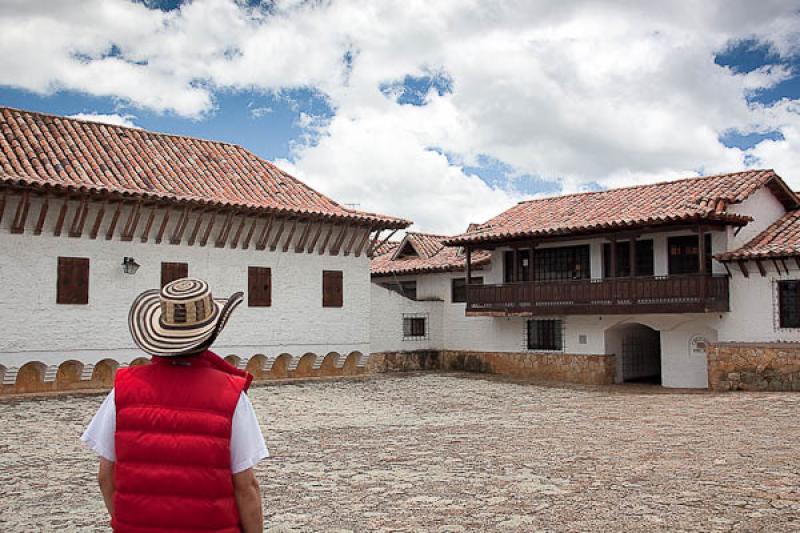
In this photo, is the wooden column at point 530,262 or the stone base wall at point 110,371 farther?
the wooden column at point 530,262

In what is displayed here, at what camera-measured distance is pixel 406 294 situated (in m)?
27.8

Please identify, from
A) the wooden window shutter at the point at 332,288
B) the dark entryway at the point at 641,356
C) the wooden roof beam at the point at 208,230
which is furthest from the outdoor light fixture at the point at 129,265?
the dark entryway at the point at 641,356

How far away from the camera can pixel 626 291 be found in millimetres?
19812

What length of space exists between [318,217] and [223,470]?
1805 centimetres

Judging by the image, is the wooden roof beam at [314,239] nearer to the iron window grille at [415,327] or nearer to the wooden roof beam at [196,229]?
the wooden roof beam at [196,229]

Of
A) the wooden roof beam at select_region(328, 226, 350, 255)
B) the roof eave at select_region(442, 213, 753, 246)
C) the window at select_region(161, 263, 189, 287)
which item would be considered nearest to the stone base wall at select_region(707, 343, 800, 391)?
the roof eave at select_region(442, 213, 753, 246)

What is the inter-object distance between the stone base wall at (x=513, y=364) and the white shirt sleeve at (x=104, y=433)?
1984 centimetres

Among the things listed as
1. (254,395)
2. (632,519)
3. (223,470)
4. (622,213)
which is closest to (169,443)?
(223,470)

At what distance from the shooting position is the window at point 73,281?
17203mm

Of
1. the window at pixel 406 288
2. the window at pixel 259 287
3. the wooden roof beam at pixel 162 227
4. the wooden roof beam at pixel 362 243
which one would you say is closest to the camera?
the wooden roof beam at pixel 162 227

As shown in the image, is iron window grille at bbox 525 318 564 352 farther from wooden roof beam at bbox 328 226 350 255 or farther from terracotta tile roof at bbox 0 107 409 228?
wooden roof beam at bbox 328 226 350 255

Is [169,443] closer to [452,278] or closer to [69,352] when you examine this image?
[69,352]

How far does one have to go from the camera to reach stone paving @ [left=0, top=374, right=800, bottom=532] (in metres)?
6.58

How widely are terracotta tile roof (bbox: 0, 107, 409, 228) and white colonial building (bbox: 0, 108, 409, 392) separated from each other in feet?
0.18
